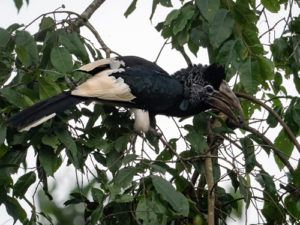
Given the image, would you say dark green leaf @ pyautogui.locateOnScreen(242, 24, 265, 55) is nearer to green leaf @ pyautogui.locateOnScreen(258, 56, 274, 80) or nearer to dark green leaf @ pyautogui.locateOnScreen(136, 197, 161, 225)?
green leaf @ pyautogui.locateOnScreen(258, 56, 274, 80)

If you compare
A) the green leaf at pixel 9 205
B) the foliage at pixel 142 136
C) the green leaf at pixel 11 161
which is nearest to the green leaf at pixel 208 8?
the foliage at pixel 142 136

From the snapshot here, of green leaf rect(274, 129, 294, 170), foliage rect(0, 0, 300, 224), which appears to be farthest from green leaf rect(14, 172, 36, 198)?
green leaf rect(274, 129, 294, 170)

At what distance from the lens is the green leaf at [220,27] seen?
2512 millimetres

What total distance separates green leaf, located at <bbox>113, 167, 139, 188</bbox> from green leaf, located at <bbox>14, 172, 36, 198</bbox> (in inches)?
15.8

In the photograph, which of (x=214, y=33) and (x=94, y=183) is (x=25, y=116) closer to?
(x=94, y=183)

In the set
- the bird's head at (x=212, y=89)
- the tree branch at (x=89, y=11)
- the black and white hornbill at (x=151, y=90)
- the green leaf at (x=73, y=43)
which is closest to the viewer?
the green leaf at (x=73, y=43)

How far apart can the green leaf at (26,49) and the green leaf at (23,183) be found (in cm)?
39

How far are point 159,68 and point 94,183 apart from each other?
95 cm

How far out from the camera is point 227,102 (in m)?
3.08

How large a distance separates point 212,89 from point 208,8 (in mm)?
804

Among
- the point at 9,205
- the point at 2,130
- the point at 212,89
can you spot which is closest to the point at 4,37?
the point at 2,130

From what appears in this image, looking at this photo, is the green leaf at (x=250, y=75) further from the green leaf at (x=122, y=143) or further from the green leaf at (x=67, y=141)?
the green leaf at (x=67, y=141)

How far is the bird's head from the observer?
3.12 m

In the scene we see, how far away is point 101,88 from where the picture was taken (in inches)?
115
